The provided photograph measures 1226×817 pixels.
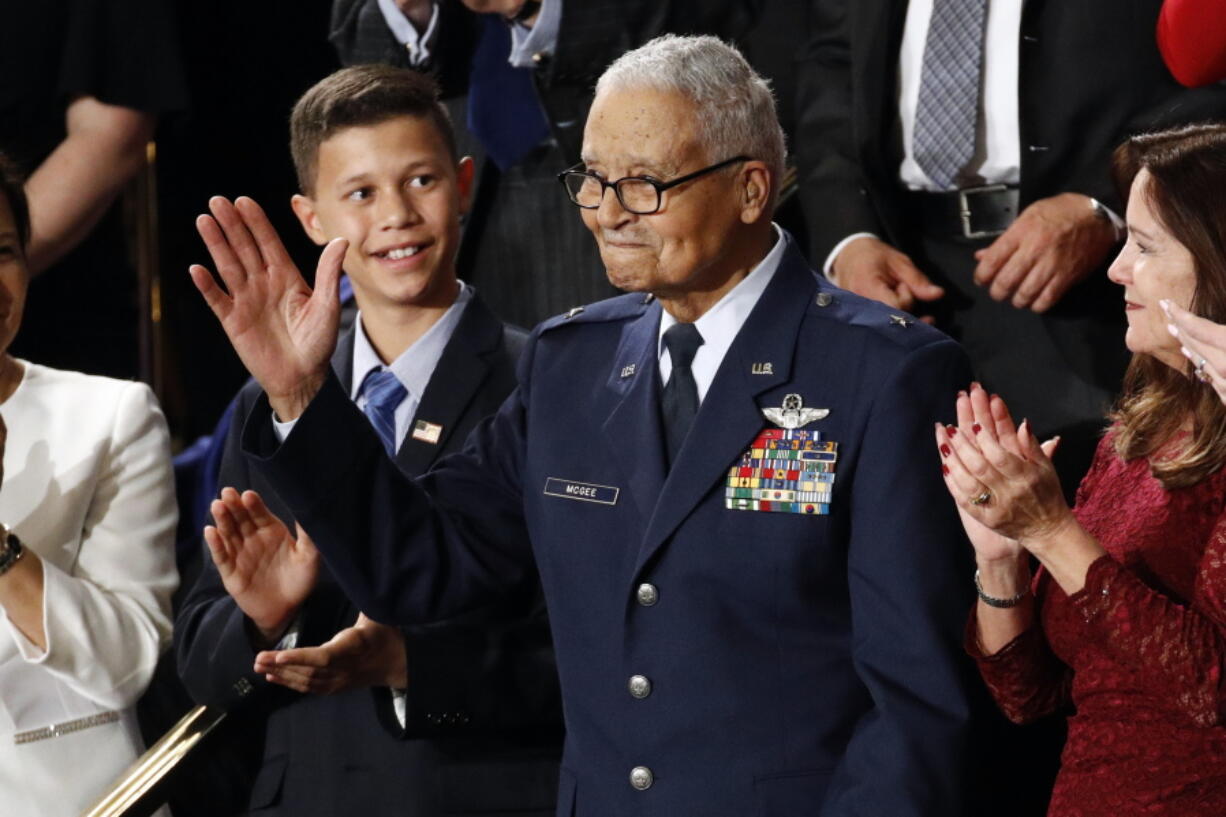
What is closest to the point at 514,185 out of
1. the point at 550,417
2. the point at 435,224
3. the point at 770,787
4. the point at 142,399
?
the point at 435,224

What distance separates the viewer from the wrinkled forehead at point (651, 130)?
7.78ft

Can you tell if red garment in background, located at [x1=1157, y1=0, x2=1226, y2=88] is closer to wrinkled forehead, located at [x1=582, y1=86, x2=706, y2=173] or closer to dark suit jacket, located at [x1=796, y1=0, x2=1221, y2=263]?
dark suit jacket, located at [x1=796, y1=0, x2=1221, y2=263]

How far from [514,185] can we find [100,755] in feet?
4.50

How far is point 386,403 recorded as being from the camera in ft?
9.82

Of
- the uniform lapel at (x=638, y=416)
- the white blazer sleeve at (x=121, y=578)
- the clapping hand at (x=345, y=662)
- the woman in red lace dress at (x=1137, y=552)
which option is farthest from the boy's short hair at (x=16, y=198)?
the woman in red lace dress at (x=1137, y=552)

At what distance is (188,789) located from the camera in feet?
9.78

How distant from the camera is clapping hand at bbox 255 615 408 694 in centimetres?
267

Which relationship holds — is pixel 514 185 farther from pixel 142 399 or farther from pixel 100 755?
pixel 100 755

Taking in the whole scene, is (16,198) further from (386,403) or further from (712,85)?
(712,85)

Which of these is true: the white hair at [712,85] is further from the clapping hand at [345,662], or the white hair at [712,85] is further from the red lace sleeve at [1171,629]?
the clapping hand at [345,662]

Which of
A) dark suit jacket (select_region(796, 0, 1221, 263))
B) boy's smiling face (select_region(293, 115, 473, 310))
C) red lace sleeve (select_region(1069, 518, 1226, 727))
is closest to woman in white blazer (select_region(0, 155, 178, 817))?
boy's smiling face (select_region(293, 115, 473, 310))

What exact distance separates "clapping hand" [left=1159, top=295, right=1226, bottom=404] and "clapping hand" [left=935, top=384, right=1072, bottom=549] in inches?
7.8

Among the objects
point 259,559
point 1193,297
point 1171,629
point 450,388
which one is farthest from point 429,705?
point 1193,297

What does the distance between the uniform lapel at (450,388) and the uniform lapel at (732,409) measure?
24.8 inches
